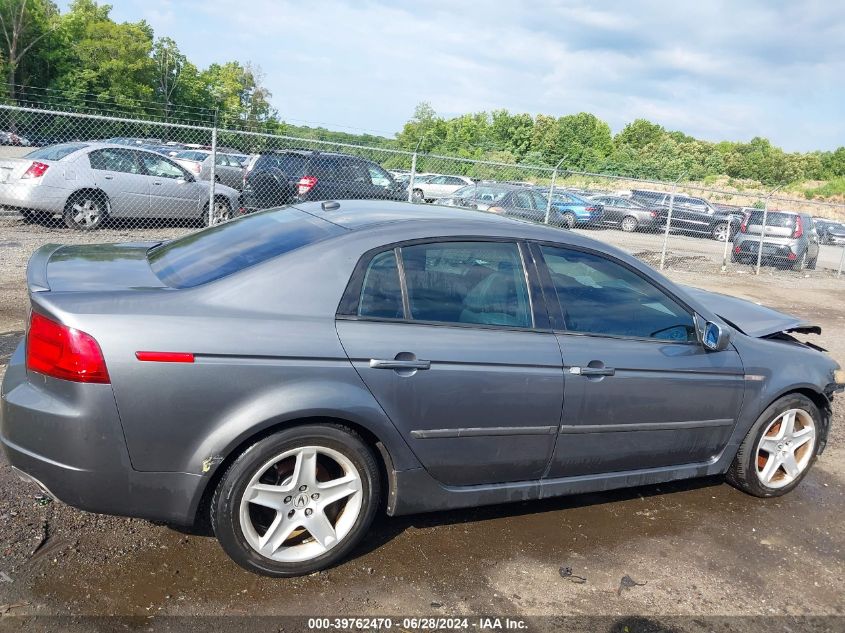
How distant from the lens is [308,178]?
13.0 meters

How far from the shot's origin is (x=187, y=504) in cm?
292

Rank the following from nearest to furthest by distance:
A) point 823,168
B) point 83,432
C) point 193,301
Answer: point 83,432 → point 193,301 → point 823,168

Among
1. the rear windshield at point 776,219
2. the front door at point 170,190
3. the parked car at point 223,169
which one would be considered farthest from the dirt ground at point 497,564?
the rear windshield at point 776,219

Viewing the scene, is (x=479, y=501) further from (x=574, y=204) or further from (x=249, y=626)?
(x=574, y=204)

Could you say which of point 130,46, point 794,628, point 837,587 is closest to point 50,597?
point 794,628

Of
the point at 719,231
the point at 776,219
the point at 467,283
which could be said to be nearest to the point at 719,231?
the point at 719,231

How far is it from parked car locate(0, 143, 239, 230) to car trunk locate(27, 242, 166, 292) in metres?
8.50

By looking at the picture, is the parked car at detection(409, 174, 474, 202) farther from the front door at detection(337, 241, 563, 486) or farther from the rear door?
the front door at detection(337, 241, 563, 486)

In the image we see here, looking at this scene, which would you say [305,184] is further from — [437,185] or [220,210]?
[437,185]

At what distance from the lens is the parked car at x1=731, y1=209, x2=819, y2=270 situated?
16.8 meters

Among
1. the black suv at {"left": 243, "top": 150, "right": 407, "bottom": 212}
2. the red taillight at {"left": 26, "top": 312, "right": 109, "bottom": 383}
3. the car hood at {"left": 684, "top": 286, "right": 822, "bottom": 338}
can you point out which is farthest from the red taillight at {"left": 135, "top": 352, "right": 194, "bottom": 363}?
the black suv at {"left": 243, "top": 150, "right": 407, "bottom": 212}

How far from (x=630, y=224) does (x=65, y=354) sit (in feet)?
76.5

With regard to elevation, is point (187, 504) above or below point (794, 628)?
above

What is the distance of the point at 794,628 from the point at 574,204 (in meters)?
18.8
